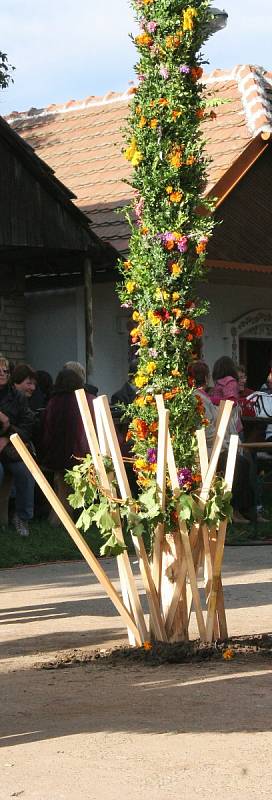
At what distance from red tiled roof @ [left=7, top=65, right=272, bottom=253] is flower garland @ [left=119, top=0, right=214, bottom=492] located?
10.4 metres

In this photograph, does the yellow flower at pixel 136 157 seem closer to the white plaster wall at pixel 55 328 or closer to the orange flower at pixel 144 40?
the orange flower at pixel 144 40

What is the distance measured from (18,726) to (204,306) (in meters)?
2.70

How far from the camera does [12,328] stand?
70.1ft

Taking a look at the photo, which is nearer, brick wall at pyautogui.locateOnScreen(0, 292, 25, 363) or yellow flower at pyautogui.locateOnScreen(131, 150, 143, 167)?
yellow flower at pyautogui.locateOnScreen(131, 150, 143, 167)

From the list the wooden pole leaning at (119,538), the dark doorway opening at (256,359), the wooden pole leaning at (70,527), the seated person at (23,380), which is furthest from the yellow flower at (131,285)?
the dark doorway opening at (256,359)

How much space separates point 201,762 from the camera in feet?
17.4

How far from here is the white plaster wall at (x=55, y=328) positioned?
69.3ft

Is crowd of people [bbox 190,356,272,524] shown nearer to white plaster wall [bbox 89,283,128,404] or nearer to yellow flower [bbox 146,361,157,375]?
white plaster wall [bbox 89,283,128,404]

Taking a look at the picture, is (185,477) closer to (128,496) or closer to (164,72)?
(128,496)

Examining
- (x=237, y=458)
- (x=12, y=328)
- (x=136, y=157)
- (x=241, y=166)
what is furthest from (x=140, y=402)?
(x=12, y=328)

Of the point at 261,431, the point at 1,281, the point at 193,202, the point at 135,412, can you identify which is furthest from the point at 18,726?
the point at 1,281

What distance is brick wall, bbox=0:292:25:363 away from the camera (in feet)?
69.9

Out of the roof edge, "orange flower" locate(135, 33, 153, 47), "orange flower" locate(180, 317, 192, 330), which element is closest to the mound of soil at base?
"orange flower" locate(180, 317, 192, 330)

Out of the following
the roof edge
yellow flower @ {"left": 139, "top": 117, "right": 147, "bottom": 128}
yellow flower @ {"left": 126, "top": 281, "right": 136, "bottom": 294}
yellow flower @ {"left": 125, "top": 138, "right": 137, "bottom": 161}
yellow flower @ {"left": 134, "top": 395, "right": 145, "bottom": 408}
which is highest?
the roof edge
